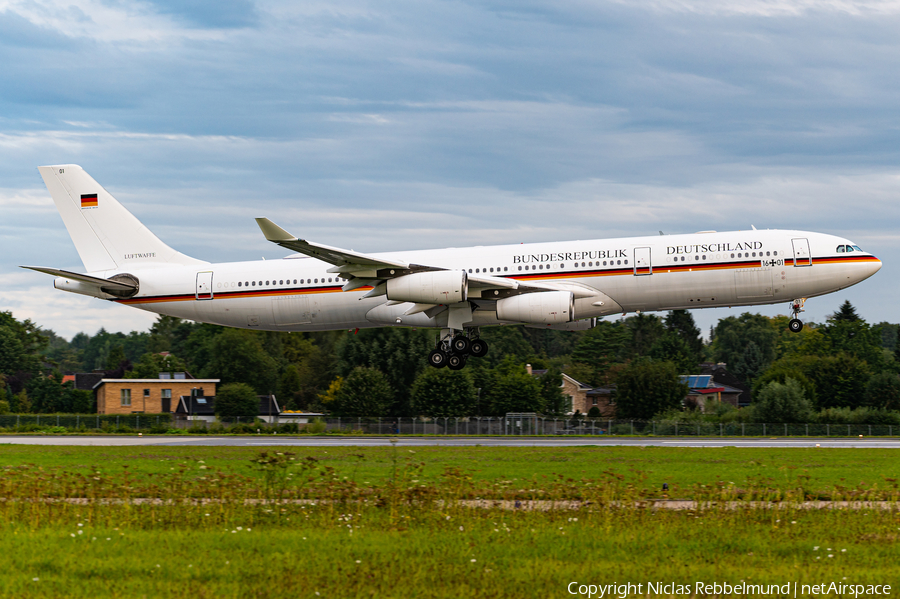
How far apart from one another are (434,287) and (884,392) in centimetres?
7321

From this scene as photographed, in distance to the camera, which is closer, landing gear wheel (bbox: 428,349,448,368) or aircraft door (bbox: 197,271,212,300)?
landing gear wheel (bbox: 428,349,448,368)

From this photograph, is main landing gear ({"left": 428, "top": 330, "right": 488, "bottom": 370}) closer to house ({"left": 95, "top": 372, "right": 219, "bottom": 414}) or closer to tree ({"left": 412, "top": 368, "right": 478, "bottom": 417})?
tree ({"left": 412, "top": 368, "right": 478, "bottom": 417})

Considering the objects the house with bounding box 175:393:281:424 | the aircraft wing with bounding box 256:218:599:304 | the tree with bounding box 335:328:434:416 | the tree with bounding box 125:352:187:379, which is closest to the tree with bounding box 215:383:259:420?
the house with bounding box 175:393:281:424

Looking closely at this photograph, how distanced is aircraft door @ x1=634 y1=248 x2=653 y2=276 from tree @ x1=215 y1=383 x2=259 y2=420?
202 feet

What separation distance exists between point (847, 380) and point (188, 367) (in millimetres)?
95550

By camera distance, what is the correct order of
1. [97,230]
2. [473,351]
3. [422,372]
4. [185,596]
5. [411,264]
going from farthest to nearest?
1. [422,372]
2. [97,230]
3. [473,351]
4. [411,264]
5. [185,596]

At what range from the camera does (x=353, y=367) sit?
313 ft

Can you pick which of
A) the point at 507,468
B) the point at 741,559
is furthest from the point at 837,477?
the point at 741,559

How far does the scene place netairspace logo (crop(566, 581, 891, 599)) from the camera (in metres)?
11.2

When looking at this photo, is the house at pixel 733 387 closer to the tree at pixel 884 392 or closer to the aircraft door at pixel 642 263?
the tree at pixel 884 392

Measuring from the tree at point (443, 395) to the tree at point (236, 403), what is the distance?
1713 centimetres

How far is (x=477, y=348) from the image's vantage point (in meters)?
38.1

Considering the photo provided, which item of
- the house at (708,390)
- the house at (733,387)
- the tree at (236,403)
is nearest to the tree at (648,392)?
the house at (708,390)

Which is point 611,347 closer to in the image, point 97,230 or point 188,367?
point 188,367
